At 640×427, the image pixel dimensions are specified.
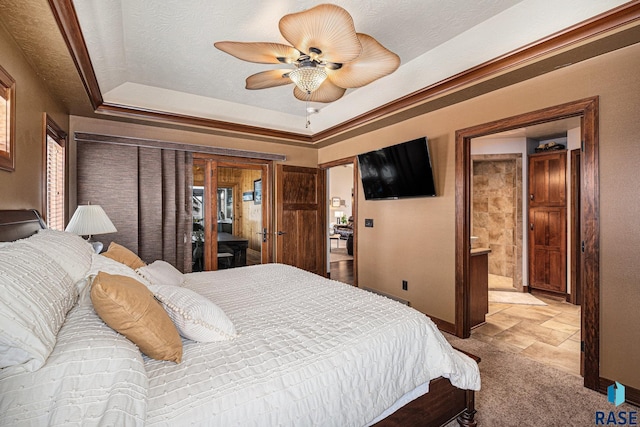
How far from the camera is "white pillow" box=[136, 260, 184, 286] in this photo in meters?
1.90

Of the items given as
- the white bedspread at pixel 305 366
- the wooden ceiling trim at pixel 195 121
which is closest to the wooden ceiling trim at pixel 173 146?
the wooden ceiling trim at pixel 195 121

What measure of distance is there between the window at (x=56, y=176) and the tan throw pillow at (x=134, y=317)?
7.72 ft

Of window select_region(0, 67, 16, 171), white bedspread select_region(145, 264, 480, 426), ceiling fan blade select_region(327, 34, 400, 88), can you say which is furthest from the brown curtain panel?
ceiling fan blade select_region(327, 34, 400, 88)

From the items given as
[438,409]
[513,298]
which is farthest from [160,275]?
[513,298]

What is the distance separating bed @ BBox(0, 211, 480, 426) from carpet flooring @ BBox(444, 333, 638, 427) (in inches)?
13.2

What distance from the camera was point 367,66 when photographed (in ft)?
6.91

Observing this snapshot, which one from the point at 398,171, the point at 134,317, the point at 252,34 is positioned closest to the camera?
the point at 134,317

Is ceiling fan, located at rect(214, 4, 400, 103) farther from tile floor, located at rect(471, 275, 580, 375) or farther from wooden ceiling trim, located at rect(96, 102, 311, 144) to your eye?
tile floor, located at rect(471, 275, 580, 375)

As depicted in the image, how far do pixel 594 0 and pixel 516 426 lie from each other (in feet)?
8.94

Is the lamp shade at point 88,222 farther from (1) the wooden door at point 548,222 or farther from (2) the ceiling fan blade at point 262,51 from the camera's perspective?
(1) the wooden door at point 548,222

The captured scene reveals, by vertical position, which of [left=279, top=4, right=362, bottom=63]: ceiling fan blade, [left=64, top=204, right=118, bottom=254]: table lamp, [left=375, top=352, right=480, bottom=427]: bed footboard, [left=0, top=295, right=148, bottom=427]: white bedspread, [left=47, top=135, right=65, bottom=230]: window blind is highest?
[left=279, top=4, right=362, bottom=63]: ceiling fan blade

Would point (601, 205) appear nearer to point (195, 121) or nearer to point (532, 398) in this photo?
point (532, 398)

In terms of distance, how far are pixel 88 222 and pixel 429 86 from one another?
342cm

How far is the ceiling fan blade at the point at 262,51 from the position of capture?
1872 millimetres
